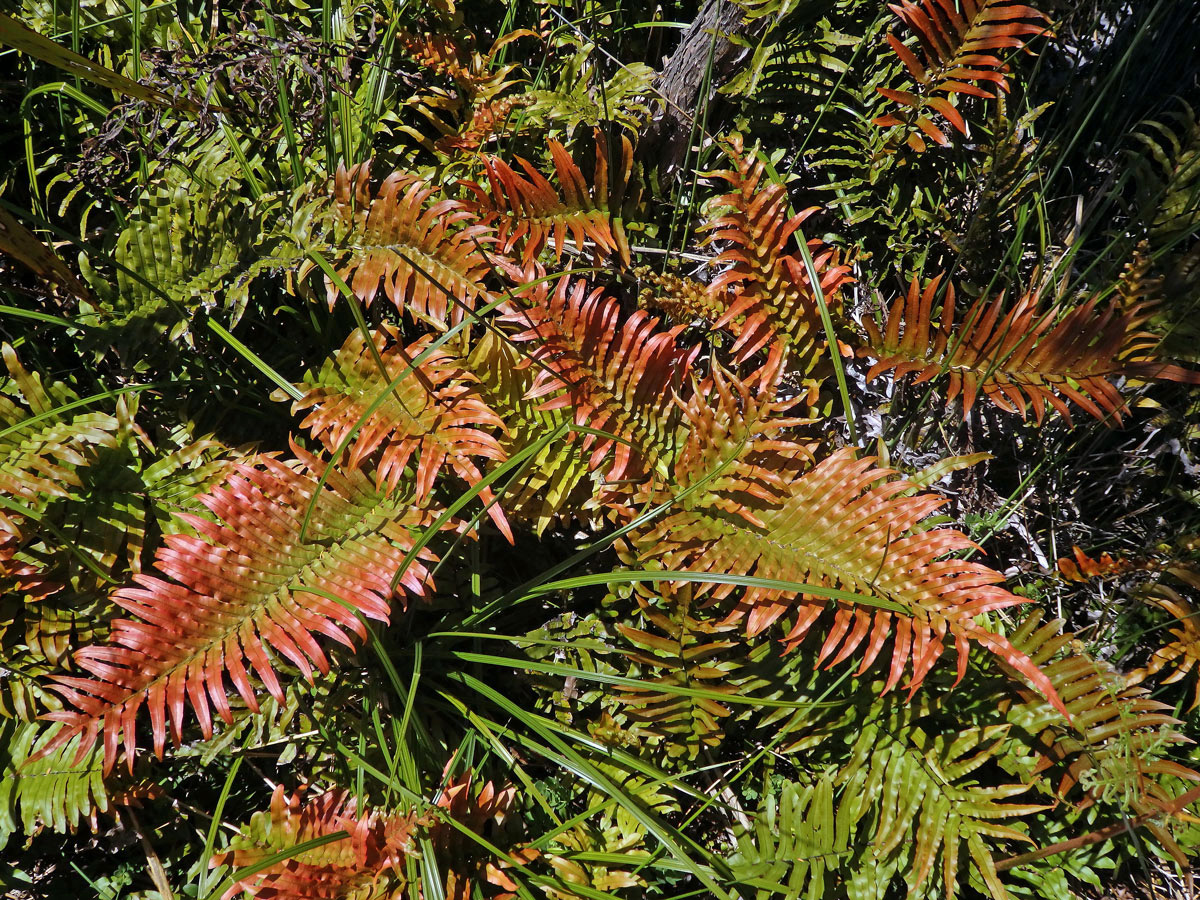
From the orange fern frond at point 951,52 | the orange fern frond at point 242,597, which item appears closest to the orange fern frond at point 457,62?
the orange fern frond at point 951,52

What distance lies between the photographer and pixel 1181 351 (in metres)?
2.08

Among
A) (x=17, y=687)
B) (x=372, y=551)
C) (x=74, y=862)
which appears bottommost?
(x=74, y=862)

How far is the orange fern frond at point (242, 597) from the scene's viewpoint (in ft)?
5.38

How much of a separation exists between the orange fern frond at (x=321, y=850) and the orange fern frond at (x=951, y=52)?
2086mm

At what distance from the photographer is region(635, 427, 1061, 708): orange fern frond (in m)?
1.76

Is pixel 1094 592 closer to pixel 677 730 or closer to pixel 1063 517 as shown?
pixel 1063 517

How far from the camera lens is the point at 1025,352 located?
205cm

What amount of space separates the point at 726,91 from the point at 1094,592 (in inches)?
67.8

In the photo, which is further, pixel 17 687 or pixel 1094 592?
pixel 1094 592

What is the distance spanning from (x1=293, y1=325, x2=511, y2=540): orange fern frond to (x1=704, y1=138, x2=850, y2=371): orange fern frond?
675 millimetres

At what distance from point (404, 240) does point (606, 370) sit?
587mm

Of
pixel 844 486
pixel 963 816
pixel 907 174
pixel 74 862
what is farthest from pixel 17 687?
pixel 907 174

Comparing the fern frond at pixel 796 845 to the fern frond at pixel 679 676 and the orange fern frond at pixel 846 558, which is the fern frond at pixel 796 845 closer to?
the fern frond at pixel 679 676

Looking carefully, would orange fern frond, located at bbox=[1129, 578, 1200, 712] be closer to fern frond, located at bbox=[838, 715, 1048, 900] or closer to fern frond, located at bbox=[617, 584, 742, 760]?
fern frond, located at bbox=[838, 715, 1048, 900]
